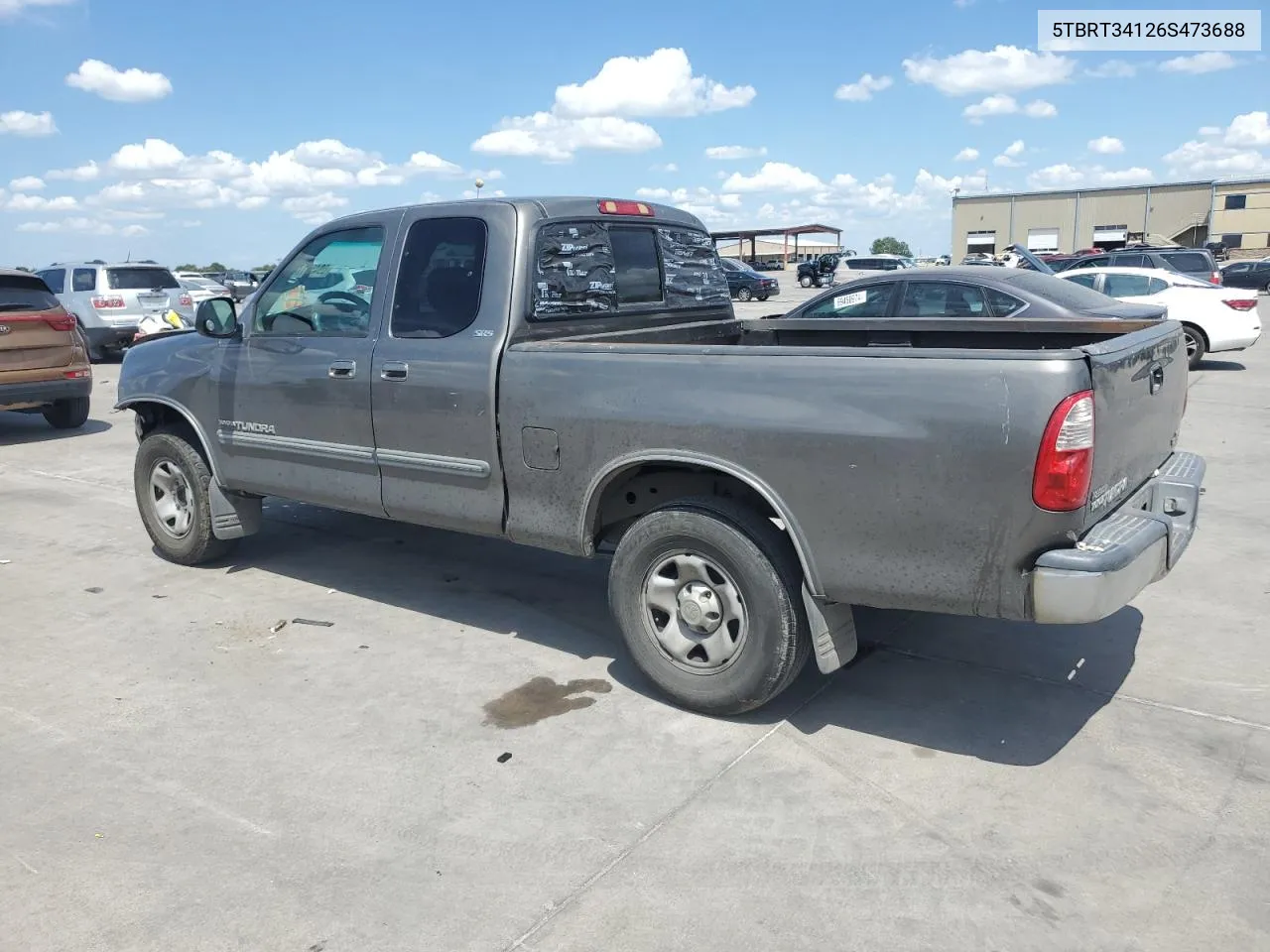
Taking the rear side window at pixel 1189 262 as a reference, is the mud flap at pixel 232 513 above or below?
below

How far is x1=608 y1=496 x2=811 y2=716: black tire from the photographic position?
3.76 m

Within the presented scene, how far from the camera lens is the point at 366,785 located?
3.65 meters

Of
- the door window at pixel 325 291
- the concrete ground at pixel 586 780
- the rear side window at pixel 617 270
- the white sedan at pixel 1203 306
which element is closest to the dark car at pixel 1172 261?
the white sedan at pixel 1203 306

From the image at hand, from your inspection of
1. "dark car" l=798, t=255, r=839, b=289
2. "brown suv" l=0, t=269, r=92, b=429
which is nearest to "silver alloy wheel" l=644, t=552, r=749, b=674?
"brown suv" l=0, t=269, r=92, b=429

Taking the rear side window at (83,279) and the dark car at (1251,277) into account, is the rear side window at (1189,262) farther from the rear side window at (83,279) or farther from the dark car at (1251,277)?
the rear side window at (83,279)

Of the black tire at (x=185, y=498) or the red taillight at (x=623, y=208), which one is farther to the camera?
the black tire at (x=185, y=498)

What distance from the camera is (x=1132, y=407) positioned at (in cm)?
361

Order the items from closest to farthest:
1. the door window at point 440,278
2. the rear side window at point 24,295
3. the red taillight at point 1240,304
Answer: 1. the door window at point 440,278
2. the rear side window at point 24,295
3. the red taillight at point 1240,304

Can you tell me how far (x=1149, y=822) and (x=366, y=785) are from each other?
8.76ft

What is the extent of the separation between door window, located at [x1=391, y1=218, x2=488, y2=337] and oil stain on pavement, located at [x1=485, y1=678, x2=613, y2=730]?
1633mm

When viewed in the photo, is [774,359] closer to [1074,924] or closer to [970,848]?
[970,848]

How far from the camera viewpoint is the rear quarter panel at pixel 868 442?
321 centimetres

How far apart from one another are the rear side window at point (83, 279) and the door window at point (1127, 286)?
16748mm

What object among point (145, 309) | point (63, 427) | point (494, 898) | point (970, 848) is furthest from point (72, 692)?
point (145, 309)
